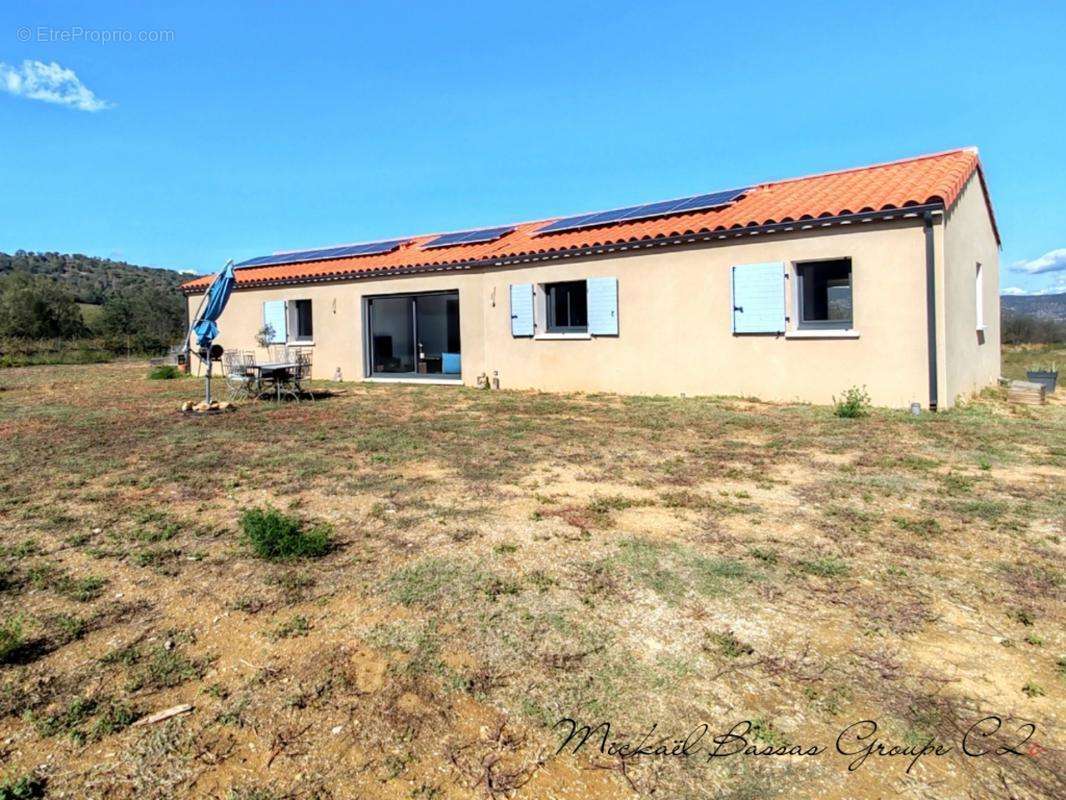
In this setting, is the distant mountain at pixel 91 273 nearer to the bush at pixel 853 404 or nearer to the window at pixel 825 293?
the window at pixel 825 293

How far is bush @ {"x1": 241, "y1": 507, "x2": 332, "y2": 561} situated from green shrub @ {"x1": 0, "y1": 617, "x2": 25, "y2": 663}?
1195 millimetres

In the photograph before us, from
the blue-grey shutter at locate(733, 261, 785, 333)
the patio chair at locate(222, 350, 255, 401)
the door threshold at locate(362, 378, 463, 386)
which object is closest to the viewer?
the blue-grey shutter at locate(733, 261, 785, 333)

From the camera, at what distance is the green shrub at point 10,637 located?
2826 mm

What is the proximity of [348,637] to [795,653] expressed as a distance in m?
1.99

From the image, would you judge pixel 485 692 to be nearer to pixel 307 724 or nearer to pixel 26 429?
pixel 307 724

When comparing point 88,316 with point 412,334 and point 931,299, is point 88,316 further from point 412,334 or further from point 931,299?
point 931,299

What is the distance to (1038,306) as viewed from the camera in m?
32.5

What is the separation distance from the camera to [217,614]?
3.25m

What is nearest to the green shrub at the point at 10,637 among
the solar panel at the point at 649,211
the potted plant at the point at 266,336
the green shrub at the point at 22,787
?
the green shrub at the point at 22,787

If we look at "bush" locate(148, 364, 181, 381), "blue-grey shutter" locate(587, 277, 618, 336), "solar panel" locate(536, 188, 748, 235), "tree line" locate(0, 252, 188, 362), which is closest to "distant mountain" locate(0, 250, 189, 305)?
"tree line" locate(0, 252, 188, 362)

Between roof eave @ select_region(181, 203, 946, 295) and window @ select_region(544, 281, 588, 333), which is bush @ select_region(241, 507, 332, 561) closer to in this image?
roof eave @ select_region(181, 203, 946, 295)

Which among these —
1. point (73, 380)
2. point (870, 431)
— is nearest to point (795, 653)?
point (870, 431)

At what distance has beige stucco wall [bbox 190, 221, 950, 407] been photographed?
31.7 ft

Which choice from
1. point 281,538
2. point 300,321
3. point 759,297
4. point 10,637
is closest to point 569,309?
point 759,297
